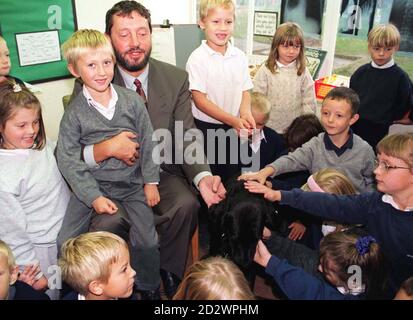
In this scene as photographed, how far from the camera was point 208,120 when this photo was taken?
8.14 feet

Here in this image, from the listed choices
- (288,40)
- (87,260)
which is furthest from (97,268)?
(288,40)

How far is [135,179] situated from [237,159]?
29.8 inches

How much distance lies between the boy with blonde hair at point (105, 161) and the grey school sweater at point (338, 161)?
2.32ft

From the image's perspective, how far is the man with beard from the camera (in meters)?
1.81

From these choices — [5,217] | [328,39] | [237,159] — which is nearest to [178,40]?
[328,39]

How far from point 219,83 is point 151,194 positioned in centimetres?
91

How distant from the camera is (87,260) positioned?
55.3 inches

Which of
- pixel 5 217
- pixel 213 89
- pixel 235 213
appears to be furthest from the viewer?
pixel 213 89

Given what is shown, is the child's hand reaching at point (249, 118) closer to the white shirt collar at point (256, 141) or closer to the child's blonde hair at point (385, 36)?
the white shirt collar at point (256, 141)

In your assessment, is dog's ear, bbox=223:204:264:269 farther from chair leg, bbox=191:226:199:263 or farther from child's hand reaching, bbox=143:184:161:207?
chair leg, bbox=191:226:199:263

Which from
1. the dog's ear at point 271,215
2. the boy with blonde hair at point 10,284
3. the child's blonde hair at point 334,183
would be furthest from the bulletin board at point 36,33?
the child's blonde hair at point 334,183

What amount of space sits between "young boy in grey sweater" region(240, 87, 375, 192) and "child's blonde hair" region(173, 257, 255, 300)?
0.84m

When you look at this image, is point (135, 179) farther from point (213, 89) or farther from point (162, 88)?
point (213, 89)
